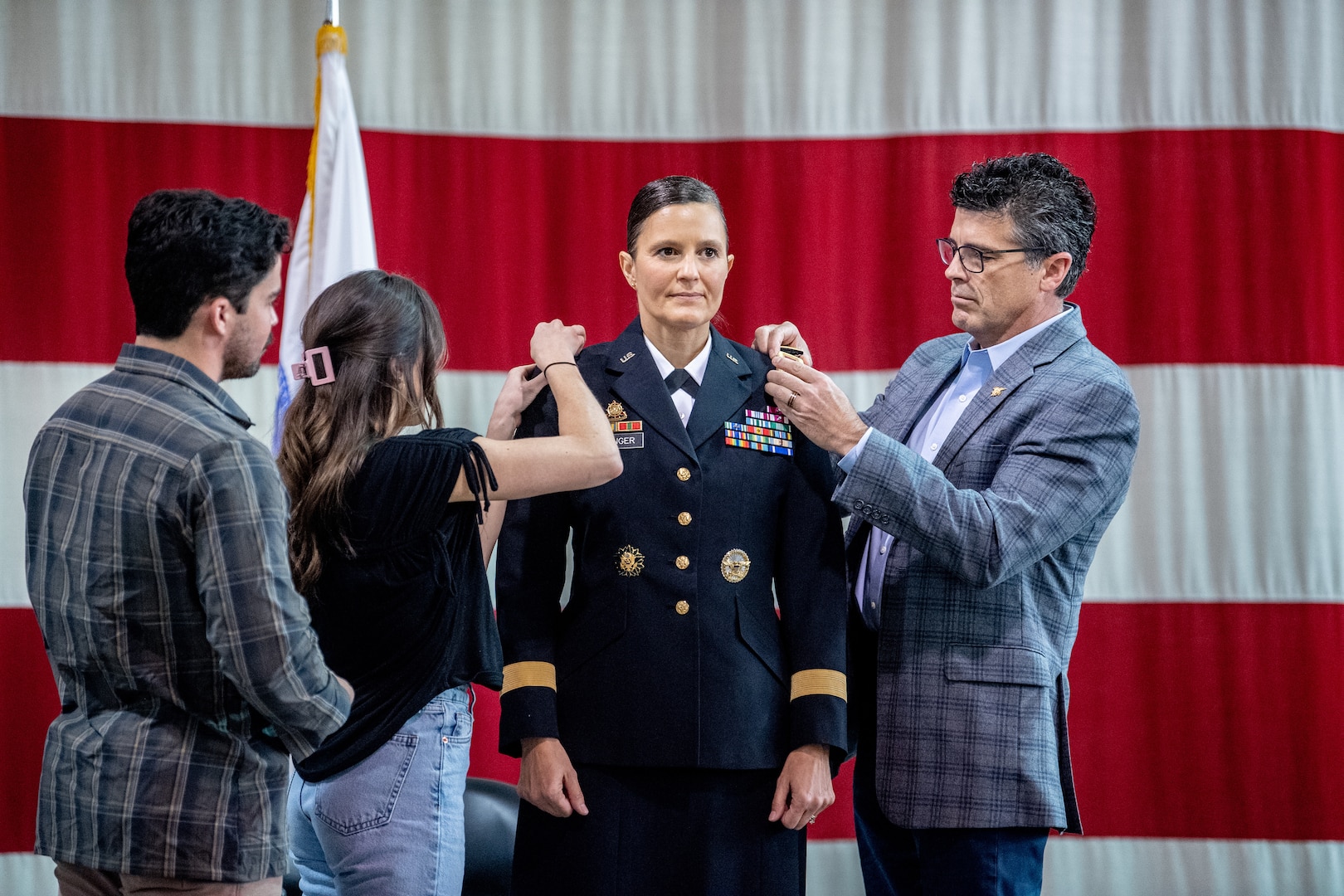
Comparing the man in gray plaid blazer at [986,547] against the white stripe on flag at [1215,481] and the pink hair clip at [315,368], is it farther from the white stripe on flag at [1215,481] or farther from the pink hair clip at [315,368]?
the white stripe on flag at [1215,481]

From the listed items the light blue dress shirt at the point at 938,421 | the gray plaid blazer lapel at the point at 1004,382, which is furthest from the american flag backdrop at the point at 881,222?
the gray plaid blazer lapel at the point at 1004,382

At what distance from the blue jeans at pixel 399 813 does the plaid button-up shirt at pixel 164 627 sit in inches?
10.1

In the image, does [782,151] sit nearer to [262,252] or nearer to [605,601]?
[605,601]

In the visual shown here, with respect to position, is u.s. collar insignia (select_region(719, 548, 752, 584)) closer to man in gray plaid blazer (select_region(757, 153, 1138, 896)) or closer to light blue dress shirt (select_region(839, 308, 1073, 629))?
man in gray plaid blazer (select_region(757, 153, 1138, 896))

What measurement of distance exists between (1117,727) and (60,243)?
2933mm

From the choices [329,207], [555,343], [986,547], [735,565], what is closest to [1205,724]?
[986,547]

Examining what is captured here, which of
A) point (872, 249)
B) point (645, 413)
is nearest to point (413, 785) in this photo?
point (645, 413)

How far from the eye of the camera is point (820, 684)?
5.67 feet

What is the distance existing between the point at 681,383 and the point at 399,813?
765mm

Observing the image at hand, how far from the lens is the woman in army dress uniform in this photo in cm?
171

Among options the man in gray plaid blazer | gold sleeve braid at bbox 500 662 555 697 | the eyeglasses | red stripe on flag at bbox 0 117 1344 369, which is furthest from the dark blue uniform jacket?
red stripe on flag at bbox 0 117 1344 369

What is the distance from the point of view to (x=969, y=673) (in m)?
1.79

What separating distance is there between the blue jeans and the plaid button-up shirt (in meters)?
0.26

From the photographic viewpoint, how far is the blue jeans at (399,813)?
1.55 metres
